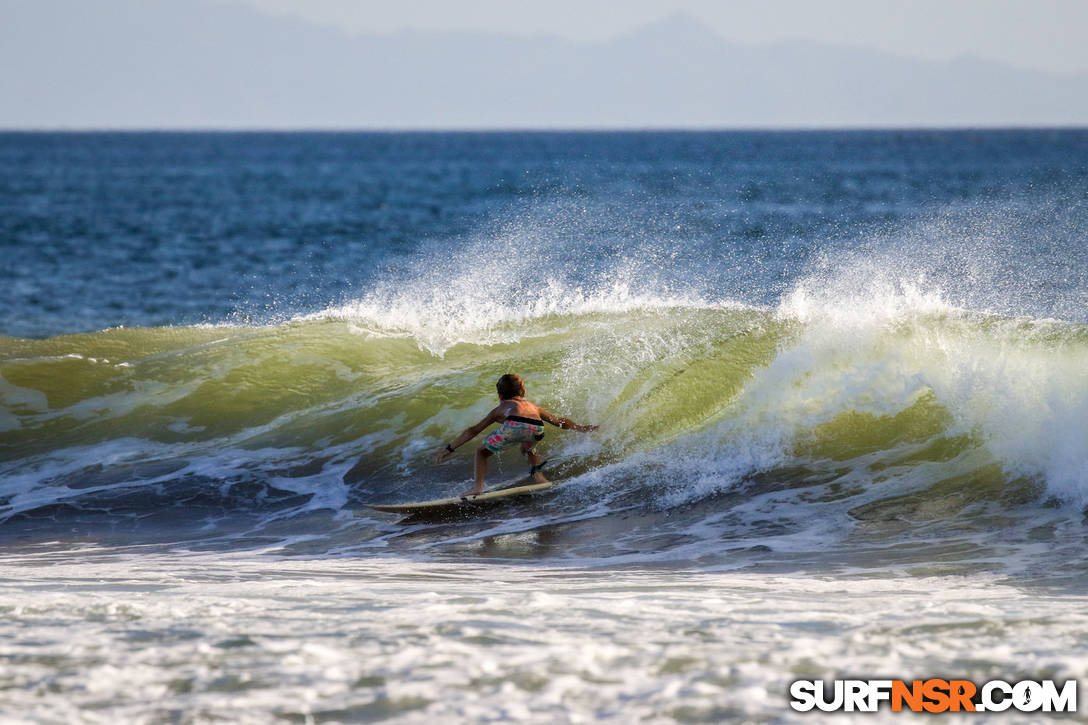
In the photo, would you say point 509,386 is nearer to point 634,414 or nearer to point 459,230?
point 634,414

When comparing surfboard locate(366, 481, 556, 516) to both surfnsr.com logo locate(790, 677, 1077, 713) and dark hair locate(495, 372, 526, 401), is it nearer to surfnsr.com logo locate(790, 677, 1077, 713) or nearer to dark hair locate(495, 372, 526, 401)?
dark hair locate(495, 372, 526, 401)

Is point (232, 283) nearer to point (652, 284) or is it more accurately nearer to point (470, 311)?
point (652, 284)

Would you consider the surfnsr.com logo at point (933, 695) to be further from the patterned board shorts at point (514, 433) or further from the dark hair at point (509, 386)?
the dark hair at point (509, 386)

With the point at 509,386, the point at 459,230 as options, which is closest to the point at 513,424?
the point at 509,386

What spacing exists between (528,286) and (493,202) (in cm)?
3318

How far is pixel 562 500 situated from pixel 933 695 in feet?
16.7

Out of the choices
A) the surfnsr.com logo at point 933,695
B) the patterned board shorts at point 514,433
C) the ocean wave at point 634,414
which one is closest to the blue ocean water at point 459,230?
the ocean wave at point 634,414

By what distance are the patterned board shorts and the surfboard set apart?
382mm

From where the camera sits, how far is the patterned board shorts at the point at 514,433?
9789mm

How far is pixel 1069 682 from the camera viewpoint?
4.98 meters

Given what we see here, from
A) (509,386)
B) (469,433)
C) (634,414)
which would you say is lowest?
(634,414)

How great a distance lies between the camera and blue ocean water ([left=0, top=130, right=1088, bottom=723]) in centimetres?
530

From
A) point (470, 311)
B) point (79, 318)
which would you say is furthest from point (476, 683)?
point (79, 318)

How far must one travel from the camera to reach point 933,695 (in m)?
4.89
